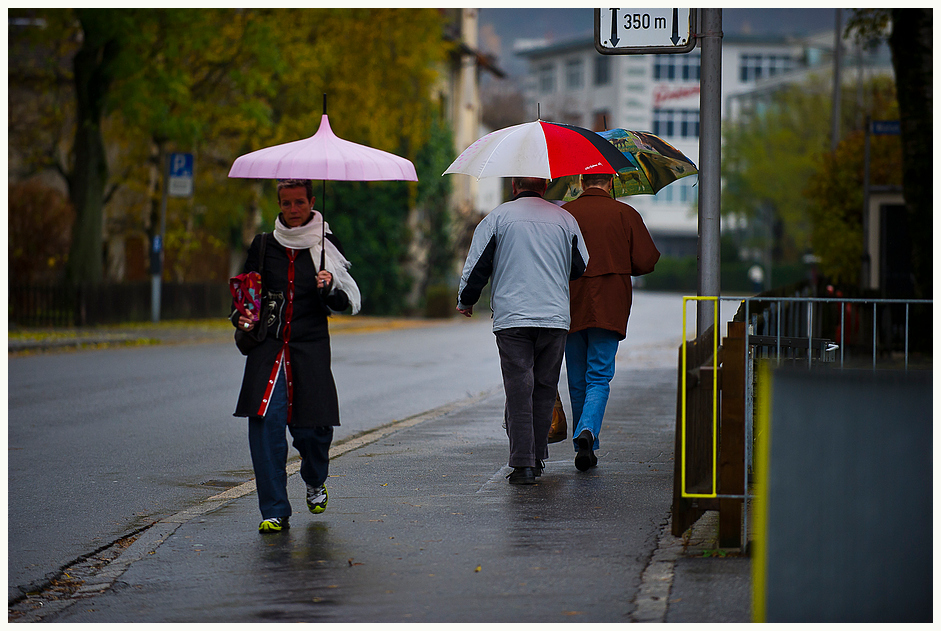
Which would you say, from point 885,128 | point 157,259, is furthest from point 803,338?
point 157,259

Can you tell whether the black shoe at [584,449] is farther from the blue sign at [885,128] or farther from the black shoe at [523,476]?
the blue sign at [885,128]

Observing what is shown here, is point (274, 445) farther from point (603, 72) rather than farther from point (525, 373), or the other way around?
point (603, 72)

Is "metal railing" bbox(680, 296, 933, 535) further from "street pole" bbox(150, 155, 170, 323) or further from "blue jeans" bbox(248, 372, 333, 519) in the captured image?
"street pole" bbox(150, 155, 170, 323)

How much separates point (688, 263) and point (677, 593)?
78.0 meters

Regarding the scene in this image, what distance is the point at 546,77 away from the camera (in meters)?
106

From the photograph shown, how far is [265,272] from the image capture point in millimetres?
6270

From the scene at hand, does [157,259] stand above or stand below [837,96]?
below

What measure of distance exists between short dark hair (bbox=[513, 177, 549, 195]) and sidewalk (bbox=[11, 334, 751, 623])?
1712 mm

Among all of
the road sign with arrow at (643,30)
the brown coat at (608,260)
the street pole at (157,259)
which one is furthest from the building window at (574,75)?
the road sign with arrow at (643,30)

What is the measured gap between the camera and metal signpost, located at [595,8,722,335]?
7.45 meters

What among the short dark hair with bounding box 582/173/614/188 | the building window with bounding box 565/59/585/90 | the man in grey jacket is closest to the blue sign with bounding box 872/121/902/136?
the short dark hair with bounding box 582/173/614/188

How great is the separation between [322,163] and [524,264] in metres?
1.54

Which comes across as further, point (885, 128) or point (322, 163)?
point (885, 128)

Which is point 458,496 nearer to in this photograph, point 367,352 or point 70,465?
point 70,465
